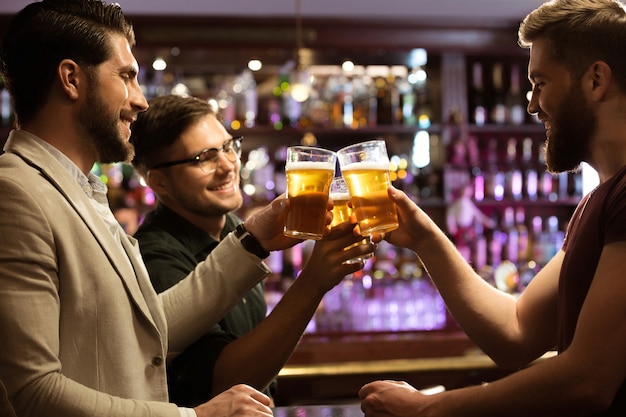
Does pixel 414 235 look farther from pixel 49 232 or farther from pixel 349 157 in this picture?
pixel 49 232

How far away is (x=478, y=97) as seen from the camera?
6.19m

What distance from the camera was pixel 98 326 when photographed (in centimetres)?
149

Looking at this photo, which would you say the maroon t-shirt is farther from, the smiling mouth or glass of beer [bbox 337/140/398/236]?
the smiling mouth

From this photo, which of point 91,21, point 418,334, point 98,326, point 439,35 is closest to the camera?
point 98,326

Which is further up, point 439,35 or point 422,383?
point 439,35

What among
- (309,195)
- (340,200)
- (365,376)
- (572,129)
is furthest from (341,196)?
(365,376)

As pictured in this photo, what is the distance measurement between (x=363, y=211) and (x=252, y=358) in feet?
1.59

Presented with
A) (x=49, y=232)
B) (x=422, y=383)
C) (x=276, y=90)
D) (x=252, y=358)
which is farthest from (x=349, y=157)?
(x=276, y=90)

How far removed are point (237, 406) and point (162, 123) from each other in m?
1.12

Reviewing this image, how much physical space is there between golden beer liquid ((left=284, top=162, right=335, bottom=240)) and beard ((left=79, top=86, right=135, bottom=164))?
40cm

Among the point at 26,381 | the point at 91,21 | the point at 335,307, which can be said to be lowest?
the point at 335,307

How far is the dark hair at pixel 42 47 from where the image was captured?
166 cm

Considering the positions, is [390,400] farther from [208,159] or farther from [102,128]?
[208,159]

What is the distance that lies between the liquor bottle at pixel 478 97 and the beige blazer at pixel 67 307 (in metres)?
4.75
